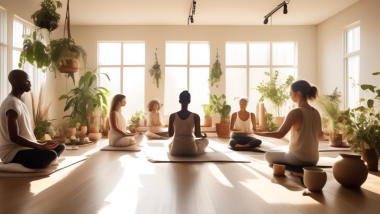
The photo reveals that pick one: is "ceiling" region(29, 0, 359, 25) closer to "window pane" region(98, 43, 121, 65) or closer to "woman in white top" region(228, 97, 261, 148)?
"window pane" region(98, 43, 121, 65)

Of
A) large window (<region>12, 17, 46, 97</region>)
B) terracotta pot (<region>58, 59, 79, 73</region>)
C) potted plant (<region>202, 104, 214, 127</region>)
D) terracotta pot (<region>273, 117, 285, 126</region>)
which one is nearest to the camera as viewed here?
terracotta pot (<region>58, 59, 79, 73</region>)

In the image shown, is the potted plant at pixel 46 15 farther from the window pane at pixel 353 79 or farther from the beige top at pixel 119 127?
the window pane at pixel 353 79

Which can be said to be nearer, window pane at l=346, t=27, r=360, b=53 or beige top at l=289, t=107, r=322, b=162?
beige top at l=289, t=107, r=322, b=162

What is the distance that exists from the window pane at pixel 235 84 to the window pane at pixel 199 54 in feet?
2.79

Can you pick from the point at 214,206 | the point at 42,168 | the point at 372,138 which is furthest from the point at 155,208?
the point at 372,138

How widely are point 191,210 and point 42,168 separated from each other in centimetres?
215

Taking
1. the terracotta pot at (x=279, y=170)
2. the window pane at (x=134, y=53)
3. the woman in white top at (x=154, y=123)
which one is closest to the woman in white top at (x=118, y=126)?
the woman in white top at (x=154, y=123)

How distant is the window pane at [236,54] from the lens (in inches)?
381

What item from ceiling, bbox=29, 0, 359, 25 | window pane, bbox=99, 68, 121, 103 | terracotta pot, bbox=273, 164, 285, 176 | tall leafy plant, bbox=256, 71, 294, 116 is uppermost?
ceiling, bbox=29, 0, 359, 25

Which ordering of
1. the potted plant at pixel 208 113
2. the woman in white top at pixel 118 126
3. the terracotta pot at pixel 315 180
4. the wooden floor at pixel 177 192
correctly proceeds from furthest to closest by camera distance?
the potted plant at pixel 208 113 < the woman in white top at pixel 118 126 < the terracotta pot at pixel 315 180 < the wooden floor at pixel 177 192

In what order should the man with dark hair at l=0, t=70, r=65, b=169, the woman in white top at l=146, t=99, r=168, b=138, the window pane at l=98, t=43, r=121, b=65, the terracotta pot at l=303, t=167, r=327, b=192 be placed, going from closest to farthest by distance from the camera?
the terracotta pot at l=303, t=167, r=327, b=192, the man with dark hair at l=0, t=70, r=65, b=169, the woman in white top at l=146, t=99, r=168, b=138, the window pane at l=98, t=43, r=121, b=65

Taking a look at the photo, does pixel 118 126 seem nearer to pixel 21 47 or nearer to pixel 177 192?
pixel 177 192

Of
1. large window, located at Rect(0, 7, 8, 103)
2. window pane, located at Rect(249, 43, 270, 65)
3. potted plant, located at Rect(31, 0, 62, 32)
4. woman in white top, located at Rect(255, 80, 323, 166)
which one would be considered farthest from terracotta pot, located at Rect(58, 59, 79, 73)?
window pane, located at Rect(249, 43, 270, 65)

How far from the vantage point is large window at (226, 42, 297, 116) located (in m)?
9.66
